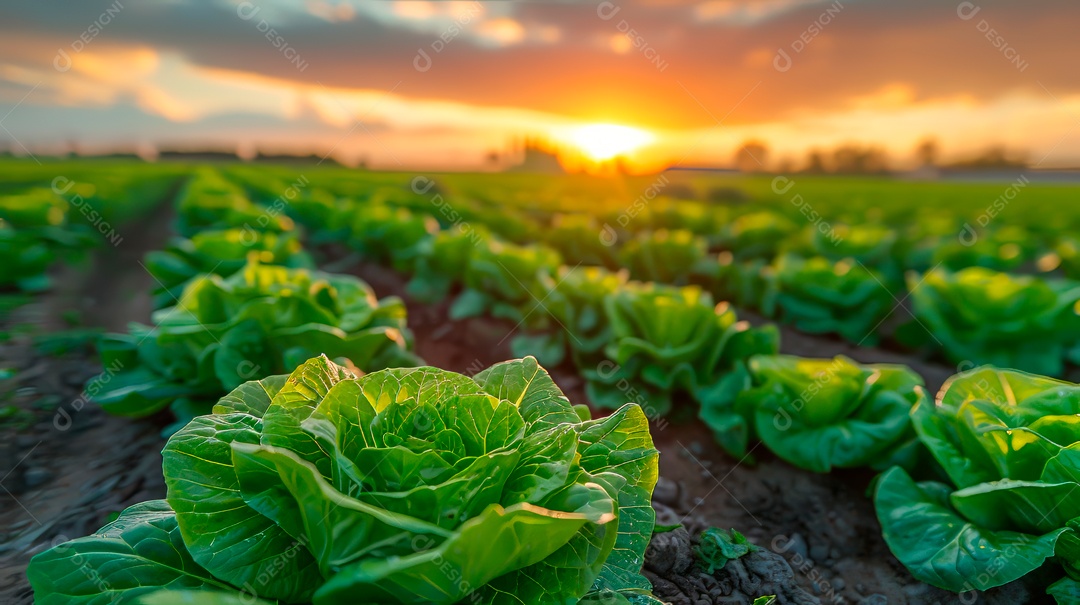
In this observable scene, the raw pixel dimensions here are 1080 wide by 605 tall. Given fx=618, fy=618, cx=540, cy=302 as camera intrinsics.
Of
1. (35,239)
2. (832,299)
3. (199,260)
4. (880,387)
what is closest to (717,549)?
(880,387)

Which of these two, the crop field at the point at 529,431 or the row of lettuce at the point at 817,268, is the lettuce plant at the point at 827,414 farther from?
the row of lettuce at the point at 817,268

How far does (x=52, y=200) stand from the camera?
44.6 feet

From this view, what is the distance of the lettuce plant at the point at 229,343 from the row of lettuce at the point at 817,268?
8.28 ft

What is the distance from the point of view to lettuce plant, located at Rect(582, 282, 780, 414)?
4.79 metres

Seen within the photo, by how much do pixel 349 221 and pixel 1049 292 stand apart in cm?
1018

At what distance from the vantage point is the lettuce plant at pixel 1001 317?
5984 millimetres

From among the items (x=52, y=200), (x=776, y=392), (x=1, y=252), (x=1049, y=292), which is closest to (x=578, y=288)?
(x=776, y=392)

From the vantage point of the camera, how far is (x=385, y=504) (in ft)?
5.49

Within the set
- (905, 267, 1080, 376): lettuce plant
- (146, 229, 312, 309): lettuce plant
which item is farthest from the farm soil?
(905, 267, 1080, 376): lettuce plant

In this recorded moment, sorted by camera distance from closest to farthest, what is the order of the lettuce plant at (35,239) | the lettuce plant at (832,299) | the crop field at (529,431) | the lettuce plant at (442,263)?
the crop field at (529,431) → the lettuce plant at (832,299) → the lettuce plant at (442,263) → the lettuce plant at (35,239)

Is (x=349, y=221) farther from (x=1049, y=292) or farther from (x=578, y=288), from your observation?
(x=1049, y=292)

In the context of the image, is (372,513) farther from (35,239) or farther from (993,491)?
(35,239)

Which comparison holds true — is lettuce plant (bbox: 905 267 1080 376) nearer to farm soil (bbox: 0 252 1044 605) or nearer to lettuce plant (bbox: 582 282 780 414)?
lettuce plant (bbox: 582 282 780 414)

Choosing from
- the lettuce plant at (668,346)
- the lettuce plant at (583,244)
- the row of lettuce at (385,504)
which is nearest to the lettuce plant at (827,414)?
the lettuce plant at (668,346)
